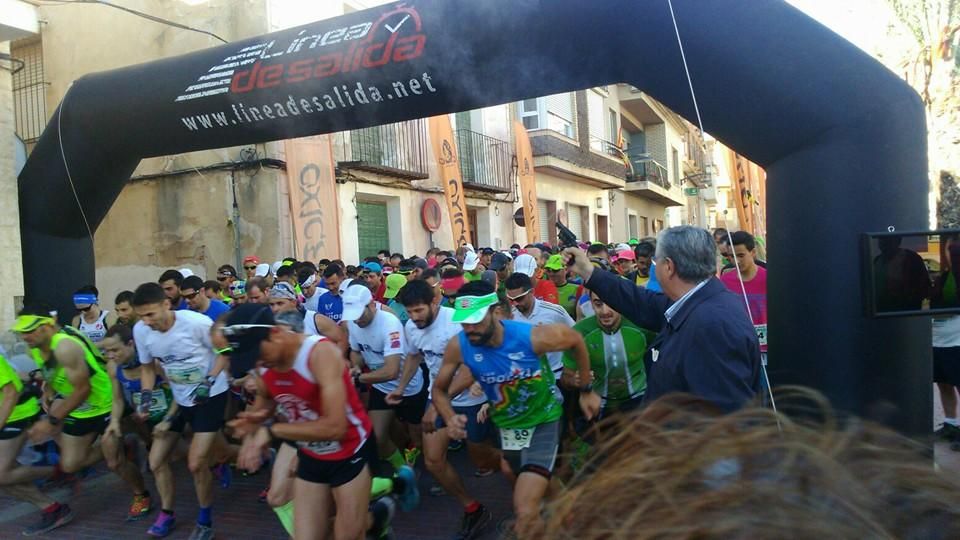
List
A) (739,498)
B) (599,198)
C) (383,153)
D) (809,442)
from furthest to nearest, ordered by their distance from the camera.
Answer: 1. (599,198)
2. (383,153)
3. (809,442)
4. (739,498)

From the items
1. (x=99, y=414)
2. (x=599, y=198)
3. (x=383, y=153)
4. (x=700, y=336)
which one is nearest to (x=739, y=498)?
(x=700, y=336)

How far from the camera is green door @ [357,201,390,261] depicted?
46.1ft

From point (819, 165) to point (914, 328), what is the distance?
3.29 feet

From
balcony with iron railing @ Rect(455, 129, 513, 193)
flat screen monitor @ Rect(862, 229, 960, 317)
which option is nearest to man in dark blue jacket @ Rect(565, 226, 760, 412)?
flat screen monitor @ Rect(862, 229, 960, 317)

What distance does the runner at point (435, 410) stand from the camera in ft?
14.9

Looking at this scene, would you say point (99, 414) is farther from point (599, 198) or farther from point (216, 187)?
point (599, 198)

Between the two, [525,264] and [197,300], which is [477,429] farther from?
[197,300]

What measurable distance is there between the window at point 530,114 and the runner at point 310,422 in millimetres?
17738

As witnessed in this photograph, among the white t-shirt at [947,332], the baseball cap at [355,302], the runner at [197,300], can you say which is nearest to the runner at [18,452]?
the runner at [197,300]

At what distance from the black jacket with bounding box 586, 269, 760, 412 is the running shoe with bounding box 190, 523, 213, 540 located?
3.46 metres

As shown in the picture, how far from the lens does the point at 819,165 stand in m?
3.65

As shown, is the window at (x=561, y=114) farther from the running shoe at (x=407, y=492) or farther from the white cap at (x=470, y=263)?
the running shoe at (x=407, y=492)

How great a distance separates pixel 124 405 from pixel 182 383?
2.79 ft

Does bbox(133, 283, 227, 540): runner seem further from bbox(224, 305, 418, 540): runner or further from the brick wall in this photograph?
the brick wall
